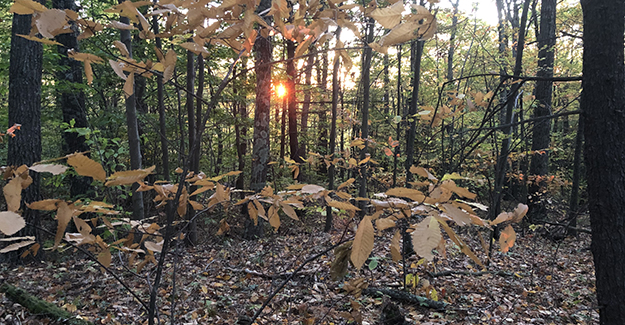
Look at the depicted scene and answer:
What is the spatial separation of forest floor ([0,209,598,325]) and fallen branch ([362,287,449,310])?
0.07m

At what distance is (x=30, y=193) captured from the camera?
15.8 feet

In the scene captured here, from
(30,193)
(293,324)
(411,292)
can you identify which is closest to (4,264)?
(30,193)

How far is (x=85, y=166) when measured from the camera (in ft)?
2.76

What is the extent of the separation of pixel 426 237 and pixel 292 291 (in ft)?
11.8

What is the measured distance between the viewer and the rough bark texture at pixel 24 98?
482 centimetres

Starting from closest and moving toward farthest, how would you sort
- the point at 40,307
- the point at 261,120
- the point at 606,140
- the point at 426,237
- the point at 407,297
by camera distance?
the point at 426,237
the point at 606,140
the point at 40,307
the point at 407,297
the point at 261,120

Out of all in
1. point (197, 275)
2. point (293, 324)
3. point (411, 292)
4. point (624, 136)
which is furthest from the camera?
point (197, 275)

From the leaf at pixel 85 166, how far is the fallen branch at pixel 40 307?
2.48 meters

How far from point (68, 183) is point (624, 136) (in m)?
9.06

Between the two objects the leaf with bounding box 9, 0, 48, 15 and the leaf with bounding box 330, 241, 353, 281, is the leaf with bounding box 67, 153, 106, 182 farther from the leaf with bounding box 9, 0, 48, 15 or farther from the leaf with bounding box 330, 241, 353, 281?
the leaf with bounding box 330, 241, 353, 281

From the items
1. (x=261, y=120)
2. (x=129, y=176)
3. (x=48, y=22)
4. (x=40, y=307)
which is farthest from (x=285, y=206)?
(x=261, y=120)

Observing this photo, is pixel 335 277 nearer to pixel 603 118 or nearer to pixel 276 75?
pixel 603 118

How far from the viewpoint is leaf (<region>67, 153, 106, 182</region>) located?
818 millimetres

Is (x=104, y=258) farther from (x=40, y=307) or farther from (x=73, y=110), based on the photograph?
(x=73, y=110)
